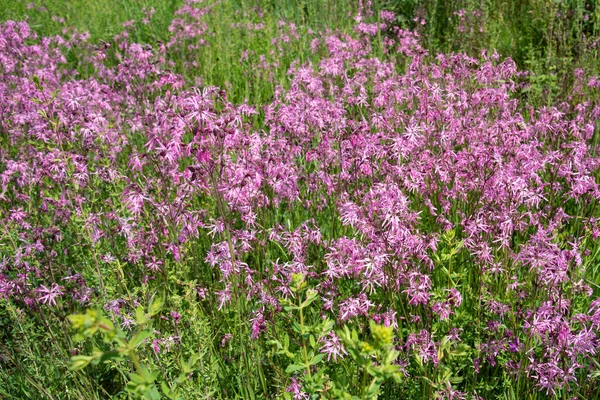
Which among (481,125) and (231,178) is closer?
(231,178)

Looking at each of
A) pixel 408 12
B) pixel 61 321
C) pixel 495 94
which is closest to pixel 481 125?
pixel 495 94

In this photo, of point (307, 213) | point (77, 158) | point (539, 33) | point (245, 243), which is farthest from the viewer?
point (539, 33)

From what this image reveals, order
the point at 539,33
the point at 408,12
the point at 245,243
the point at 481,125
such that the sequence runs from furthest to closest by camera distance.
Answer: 1. the point at 408,12
2. the point at 539,33
3. the point at 481,125
4. the point at 245,243

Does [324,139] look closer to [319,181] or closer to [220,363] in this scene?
[319,181]

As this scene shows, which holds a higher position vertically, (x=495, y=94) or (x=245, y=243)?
(x=495, y=94)

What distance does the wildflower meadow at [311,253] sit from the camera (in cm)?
244

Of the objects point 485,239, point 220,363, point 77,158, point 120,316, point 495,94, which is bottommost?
point 220,363

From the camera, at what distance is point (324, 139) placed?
11.2ft

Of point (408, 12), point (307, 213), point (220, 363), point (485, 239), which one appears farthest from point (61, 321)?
point (408, 12)

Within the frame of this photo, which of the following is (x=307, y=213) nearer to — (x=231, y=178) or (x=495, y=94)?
(x=231, y=178)

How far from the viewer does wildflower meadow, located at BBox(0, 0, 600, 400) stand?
244 centimetres

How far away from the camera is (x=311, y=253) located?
3.20 meters

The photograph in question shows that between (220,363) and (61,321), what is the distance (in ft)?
3.06

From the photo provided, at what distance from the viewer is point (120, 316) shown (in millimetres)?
3002
